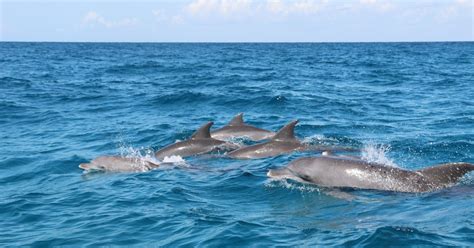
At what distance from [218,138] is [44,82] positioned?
1013 inches

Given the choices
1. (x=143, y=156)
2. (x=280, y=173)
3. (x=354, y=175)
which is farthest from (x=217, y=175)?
(x=143, y=156)

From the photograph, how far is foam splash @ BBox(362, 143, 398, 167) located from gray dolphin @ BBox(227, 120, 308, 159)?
5.78 ft

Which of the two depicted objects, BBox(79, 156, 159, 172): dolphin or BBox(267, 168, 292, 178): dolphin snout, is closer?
BBox(267, 168, 292, 178): dolphin snout

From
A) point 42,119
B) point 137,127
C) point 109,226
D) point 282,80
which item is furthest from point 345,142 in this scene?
point 282,80

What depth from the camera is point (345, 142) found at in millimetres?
19234

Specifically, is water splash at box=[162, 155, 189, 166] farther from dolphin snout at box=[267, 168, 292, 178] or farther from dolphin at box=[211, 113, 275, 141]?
dolphin snout at box=[267, 168, 292, 178]

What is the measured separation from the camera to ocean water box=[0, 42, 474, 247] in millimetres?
10078

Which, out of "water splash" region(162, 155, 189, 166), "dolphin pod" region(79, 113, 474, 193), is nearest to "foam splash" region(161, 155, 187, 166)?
"water splash" region(162, 155, 189, 166)

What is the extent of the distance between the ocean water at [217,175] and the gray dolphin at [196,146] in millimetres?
758

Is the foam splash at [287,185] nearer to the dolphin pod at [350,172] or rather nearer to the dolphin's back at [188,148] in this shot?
the dolphin pod at [350,172]

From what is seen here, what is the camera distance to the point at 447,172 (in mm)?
11781

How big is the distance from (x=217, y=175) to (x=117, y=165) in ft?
9.45

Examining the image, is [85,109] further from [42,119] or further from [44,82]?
[44,82]

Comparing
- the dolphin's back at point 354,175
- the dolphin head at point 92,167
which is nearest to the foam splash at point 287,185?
the dolphin's back at point 354,175
